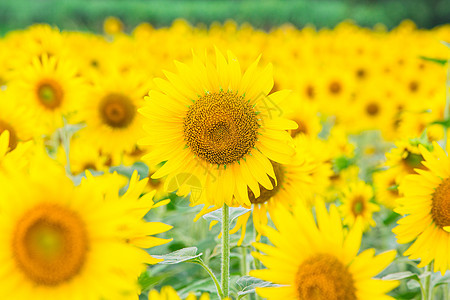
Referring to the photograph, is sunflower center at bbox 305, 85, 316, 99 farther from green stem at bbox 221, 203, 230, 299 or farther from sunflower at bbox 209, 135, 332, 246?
green stem at bbox 221, 203, 230, 299

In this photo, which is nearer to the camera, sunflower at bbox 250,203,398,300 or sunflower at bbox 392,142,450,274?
sunflower at bbox 250,203,398,300

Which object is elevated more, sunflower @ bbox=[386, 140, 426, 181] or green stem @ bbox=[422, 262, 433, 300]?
sunflower @ bbox=[386, 140, 426, 181]

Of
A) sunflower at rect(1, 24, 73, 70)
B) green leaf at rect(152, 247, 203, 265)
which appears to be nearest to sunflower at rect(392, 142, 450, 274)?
green leaf at rect(152, 247, 203, 265)

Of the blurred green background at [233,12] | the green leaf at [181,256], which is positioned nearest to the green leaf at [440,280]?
the green leaf at [181,256]

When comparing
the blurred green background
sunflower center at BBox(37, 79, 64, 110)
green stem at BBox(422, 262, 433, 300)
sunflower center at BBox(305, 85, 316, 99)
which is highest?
the blurred green background

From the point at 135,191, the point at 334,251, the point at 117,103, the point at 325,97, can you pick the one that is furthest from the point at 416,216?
the point at 325,97

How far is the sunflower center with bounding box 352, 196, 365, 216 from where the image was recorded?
2311 millimetres

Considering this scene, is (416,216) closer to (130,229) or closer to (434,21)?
(130,229)

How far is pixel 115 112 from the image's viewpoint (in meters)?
2.52

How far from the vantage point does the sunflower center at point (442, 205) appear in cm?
141

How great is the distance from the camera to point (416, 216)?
1.42 meters

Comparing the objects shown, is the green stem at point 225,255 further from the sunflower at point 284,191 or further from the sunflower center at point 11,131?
the sunflower center at point 11,131

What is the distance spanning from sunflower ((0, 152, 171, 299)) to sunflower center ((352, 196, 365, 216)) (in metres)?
1.52

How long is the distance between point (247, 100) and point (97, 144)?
1.35m
